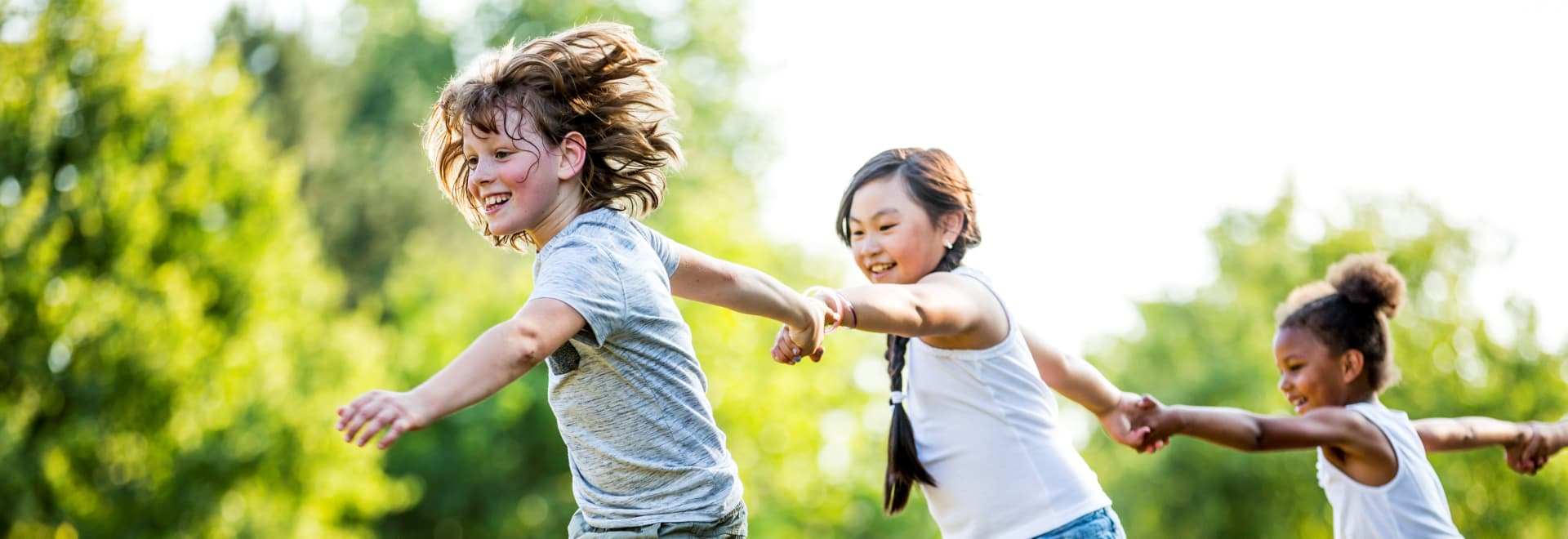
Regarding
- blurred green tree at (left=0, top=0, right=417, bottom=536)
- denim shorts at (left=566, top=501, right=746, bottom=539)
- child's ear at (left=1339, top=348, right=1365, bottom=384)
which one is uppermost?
blurred green tree at (left=0, top=0, right=417, bottom=536)

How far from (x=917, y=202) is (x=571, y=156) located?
1.17 m

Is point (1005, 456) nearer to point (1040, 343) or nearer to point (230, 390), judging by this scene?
point (1040, 343)

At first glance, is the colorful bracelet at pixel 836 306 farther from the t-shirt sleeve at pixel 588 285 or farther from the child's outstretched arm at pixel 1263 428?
the child's outstretched arm at pixel 1263 428

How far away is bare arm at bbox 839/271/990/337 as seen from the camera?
339cm

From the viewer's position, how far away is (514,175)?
3281mm

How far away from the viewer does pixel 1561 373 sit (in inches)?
770

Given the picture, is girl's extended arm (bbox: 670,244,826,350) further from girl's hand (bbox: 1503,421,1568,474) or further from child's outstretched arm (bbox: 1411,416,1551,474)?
girl's hand (bbox: 1503,421,1568,474)

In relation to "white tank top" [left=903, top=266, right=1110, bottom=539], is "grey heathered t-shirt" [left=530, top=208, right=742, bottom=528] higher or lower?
higher

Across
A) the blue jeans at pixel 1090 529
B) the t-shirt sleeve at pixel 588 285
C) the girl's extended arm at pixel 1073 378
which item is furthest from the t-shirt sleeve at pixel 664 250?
the girl's extended arm at pixel 1073 378

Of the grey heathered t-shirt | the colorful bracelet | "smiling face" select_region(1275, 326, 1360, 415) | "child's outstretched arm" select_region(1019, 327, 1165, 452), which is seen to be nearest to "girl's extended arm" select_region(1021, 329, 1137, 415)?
"child's outstretched arm" select_region(1019, 327, 1165, 452)

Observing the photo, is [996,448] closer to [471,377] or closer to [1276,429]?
[1276,429]

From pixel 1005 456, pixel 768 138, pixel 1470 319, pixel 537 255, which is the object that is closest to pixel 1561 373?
pixel 1470 319

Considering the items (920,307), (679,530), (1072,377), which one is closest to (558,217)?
(679,530)

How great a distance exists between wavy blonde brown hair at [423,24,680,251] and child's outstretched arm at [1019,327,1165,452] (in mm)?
1450
